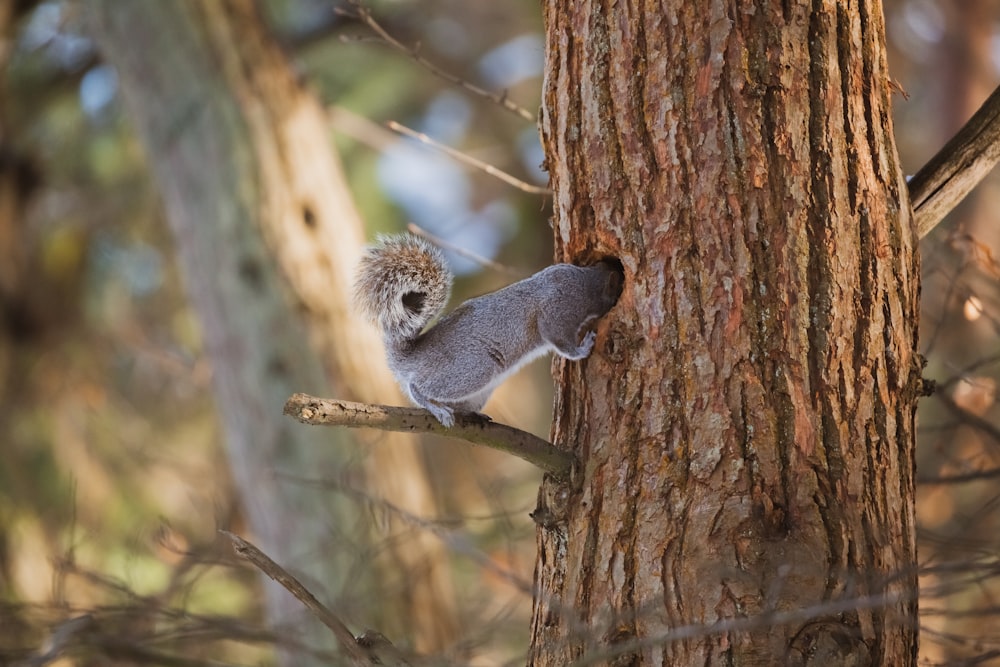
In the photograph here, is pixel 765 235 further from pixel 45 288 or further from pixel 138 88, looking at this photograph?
pixel 45 288

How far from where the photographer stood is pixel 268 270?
366 centimetres

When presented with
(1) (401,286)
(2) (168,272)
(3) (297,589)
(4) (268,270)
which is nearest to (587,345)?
(1) (401,286)

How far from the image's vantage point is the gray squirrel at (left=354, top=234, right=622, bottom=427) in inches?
84.4

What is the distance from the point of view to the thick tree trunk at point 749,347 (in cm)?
170

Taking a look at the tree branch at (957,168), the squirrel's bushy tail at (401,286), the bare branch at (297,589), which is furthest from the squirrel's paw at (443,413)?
the tree branch at (957,168)

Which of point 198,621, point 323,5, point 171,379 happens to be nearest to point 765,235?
point 198,621

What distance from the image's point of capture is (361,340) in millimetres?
3742

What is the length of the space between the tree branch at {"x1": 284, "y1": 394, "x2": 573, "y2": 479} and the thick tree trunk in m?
0.10

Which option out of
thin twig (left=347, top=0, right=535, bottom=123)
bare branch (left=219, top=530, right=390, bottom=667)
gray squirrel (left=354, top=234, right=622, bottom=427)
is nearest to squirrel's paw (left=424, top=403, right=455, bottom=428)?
gray squirrel (left=354, top=234, right=622, bottom=427)

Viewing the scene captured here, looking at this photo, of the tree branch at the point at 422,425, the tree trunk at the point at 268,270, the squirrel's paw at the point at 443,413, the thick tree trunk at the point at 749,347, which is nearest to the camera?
the tree branch at the point at 422,425

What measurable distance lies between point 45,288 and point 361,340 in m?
2.83

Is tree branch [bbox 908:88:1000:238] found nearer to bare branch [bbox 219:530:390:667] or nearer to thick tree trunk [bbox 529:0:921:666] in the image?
thick tree trunk [bbox 529:0:921:666]

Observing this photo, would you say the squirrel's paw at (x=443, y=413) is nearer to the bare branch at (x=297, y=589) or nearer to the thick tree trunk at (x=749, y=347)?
the thick tree trunk at (x=749, y=347)

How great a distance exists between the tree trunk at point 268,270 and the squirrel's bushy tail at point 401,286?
140 centimetres
